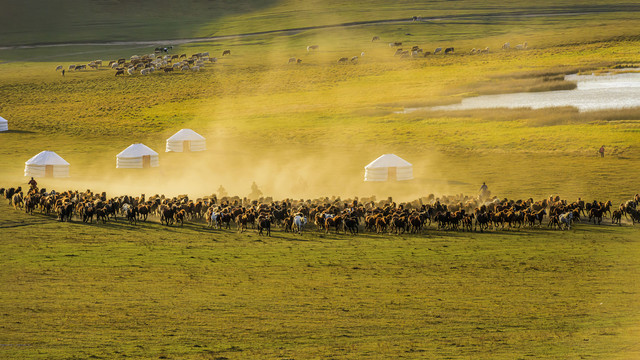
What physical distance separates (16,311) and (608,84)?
89212 mm

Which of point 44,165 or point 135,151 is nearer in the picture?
point 44,165

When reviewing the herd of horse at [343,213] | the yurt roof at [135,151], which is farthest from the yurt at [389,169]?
the yurt roof at [135,151]

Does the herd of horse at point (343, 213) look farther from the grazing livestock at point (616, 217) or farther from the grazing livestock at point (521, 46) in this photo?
the grazing livestock at point (521, 46)

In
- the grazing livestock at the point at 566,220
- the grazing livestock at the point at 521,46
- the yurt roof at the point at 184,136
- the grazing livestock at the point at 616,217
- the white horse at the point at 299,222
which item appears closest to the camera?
the grazing livestock at the point at 566,220

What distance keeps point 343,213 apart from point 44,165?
105ft

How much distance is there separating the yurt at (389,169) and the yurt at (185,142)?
24.0 m

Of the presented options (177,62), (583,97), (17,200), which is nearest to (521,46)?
(583,97)

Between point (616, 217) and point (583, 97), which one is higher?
point (583, 97)

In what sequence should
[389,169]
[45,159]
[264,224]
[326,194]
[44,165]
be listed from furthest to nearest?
[44,165] < [45,159] < [389,169] < [326,194] < [264,224]

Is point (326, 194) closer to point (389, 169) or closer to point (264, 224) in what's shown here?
point (389, 169)

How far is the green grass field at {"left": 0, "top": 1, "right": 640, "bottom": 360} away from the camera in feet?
80.4

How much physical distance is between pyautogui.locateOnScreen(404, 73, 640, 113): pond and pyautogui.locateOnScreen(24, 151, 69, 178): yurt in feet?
140

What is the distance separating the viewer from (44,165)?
65.2 metres

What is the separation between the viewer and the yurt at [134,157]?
2736 inches
